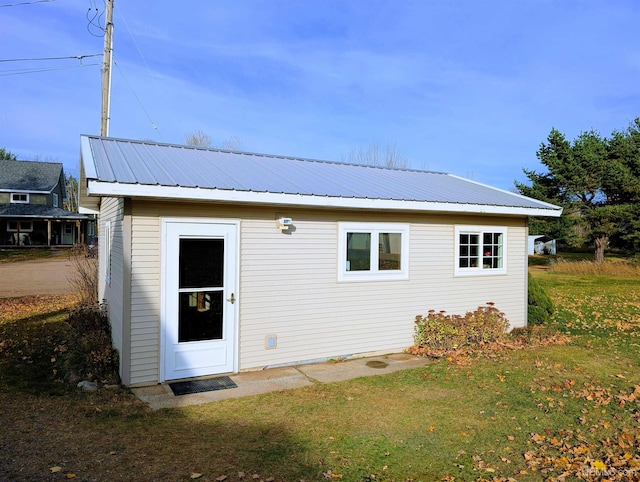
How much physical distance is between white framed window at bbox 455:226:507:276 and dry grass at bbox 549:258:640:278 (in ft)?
57.7

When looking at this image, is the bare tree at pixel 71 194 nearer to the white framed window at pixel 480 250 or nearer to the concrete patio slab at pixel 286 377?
the white framed window at pixel 480 250

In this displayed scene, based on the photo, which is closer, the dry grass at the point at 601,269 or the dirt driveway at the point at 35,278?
the dirt driveway at the point at 35,278

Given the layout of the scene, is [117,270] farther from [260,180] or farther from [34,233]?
[34,233]

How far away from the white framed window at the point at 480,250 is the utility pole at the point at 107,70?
8.77m

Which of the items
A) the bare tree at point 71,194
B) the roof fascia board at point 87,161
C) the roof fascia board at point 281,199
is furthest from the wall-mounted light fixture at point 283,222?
the bare tree at point 71,194

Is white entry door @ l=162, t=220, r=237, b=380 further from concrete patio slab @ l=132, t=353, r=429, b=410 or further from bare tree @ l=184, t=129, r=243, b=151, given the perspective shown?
bare tree @ l=184, t=129, r=243, b=151

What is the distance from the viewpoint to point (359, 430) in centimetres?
462

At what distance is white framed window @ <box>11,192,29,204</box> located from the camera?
34.3 meters

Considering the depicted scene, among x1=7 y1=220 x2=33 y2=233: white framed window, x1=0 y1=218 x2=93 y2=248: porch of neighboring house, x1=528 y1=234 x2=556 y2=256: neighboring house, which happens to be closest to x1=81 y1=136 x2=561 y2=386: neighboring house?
x1=0 y1=218 x2=93 y2=248: porch of neighboring house

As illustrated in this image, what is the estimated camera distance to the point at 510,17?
12898mm

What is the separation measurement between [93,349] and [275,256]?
295 centimetres

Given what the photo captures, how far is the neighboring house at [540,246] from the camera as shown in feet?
137

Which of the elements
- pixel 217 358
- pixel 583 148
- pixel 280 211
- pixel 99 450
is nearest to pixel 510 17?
pixel 280 211

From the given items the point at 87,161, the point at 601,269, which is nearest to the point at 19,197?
the point at 87,161
